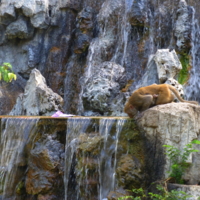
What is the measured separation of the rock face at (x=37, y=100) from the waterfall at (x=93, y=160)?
12.9 feet

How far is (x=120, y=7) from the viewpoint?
14.6m

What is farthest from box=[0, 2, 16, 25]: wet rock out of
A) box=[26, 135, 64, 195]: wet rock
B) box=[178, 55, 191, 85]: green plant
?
box=[26, 135, 64, 195]: wet rock

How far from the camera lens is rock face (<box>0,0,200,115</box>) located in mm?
13250

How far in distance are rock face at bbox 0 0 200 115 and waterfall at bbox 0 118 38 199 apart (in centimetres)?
421

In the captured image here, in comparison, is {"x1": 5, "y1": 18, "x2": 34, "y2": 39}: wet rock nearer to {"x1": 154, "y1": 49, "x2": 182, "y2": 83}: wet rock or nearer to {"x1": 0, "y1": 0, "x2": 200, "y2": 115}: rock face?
{"x1": 0, "y1": 0, "x2": 200, "y2": 115}: rock face

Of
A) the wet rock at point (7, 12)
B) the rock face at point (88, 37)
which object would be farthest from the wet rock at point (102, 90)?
the wet rock at point (7, 12)

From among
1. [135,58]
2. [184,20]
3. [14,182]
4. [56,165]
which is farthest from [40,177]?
[184,20]

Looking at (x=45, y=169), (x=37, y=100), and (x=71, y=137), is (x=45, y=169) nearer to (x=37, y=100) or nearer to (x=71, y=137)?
(x=71, y=137)

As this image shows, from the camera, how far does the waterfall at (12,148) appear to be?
318 inches

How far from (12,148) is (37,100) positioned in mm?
3586

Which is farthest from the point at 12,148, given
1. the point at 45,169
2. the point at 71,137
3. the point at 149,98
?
the point at 149,98

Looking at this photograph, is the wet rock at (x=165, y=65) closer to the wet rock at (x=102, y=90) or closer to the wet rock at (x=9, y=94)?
the wet rock at (x=102, y=90)

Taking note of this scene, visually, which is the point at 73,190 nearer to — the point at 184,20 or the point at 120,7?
the point at 184,20

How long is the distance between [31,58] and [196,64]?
7445 millimetres
